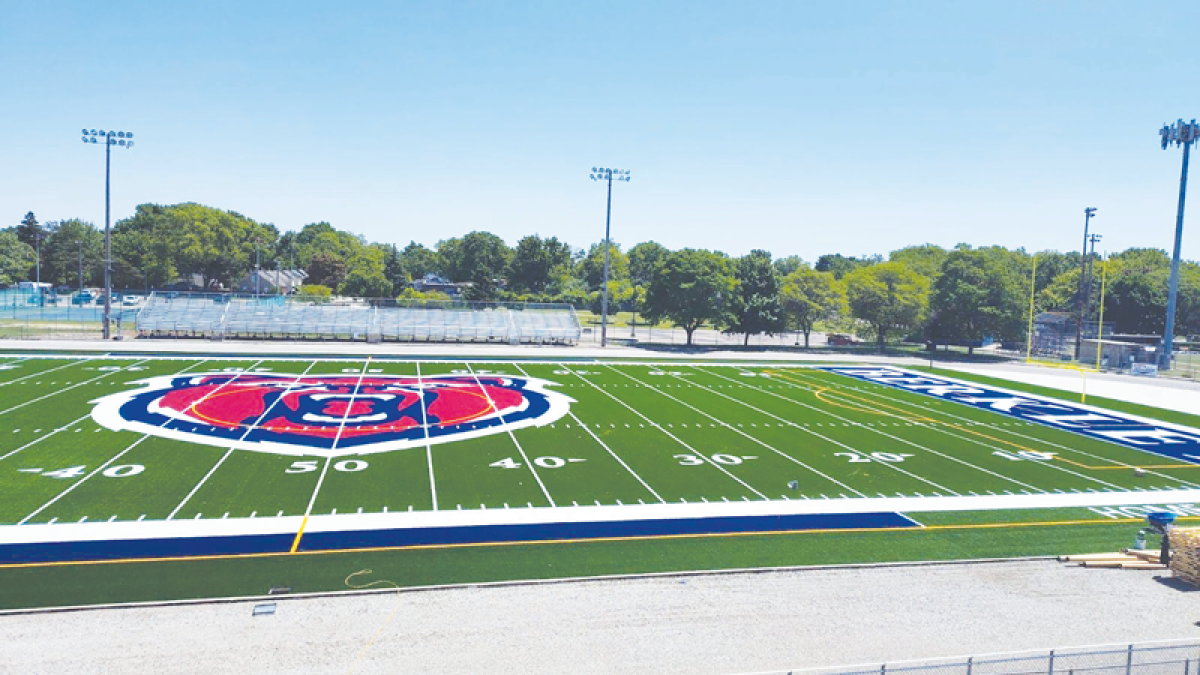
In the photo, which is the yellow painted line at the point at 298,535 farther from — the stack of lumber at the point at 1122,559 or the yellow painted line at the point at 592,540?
the stack of lumber at the point at 1122,559

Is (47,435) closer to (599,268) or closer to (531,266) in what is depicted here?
(531,266)

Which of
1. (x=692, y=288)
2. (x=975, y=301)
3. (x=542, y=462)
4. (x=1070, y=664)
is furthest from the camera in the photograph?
(x=975, y=301)

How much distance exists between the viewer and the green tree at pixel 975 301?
202 ft

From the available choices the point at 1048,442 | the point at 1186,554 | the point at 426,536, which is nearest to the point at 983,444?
the point at 1048,442

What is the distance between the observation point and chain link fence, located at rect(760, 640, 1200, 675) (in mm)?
9344

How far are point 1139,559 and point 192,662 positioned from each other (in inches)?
697

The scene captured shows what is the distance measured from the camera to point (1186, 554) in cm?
1516

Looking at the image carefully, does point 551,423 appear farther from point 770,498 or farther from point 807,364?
point 807,364

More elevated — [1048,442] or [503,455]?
[1048,442]

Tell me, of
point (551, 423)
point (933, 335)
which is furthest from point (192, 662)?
point (933, 335)

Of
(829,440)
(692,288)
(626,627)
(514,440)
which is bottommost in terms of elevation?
(626,627)

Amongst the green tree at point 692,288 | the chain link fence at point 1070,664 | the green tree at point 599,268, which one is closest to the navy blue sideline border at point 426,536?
the chain link fence at point 1070,664

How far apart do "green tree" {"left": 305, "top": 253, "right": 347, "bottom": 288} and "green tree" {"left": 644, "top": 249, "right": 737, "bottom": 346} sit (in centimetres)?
6370

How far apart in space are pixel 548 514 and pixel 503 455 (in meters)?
5.31
